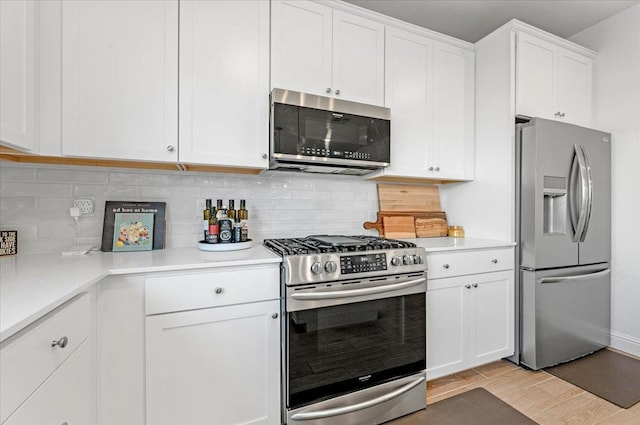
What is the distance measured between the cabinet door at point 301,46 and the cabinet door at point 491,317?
68.7 inches

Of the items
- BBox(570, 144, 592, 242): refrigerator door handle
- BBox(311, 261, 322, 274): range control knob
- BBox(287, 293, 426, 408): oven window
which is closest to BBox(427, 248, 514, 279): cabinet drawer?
BBox(287, 293, 426, 408): oven window

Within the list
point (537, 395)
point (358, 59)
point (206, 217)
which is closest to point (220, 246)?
point (206, 217)

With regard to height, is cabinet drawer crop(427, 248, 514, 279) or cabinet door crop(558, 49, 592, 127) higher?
cabinet door crop(558, 49, 592, 127)

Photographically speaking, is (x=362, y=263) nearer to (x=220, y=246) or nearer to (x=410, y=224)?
(x=220, y=246)

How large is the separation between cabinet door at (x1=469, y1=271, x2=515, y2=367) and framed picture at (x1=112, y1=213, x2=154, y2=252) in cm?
215

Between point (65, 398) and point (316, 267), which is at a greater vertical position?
point (316, 267)

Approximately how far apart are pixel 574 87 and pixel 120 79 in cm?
337

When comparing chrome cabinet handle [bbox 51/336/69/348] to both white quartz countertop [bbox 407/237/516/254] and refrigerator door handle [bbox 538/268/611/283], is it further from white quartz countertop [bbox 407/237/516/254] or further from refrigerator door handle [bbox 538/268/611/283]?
refrigerator door handle [bbox 538/268/611/283]

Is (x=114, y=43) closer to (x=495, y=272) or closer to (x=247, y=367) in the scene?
(x=247, y=367)

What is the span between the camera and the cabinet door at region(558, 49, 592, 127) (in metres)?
2.54

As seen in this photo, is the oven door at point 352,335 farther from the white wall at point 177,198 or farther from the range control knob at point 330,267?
the white wall at point 177,198

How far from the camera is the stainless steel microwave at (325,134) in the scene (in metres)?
1.83

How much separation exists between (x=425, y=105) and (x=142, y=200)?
6.94 feet

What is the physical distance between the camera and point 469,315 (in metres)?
2.13
